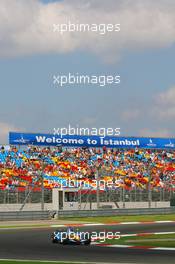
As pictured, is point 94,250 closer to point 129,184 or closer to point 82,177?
point 82,177

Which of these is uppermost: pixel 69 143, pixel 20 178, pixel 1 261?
pixel 69 143

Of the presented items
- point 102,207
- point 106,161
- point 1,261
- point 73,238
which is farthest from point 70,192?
point 1,261

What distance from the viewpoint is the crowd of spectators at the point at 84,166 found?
153 ft

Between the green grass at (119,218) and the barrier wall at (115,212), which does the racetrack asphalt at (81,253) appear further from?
the barrier wall at (115,212)

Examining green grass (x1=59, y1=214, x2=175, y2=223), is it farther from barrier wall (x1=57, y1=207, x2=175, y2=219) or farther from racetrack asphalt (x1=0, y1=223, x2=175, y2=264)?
racetrack asphalt (x1=0, y1=223, x2=175, y2=264)

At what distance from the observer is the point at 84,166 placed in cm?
5222

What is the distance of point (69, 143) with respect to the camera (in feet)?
188

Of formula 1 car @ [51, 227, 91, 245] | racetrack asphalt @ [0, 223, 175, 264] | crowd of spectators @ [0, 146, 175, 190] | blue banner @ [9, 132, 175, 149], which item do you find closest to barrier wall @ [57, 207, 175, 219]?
crowd of spectators @ [0, 146, 175, 190]

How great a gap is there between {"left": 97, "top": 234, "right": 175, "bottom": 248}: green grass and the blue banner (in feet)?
104

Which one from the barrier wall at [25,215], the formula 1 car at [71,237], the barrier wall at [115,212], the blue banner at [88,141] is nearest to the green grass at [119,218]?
the barrier wall at [115,212]

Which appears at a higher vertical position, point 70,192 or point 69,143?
point 69,143

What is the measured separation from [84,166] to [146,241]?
30479mm

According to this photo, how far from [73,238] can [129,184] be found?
32.3 m

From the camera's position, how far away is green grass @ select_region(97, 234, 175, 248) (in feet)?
67.6
